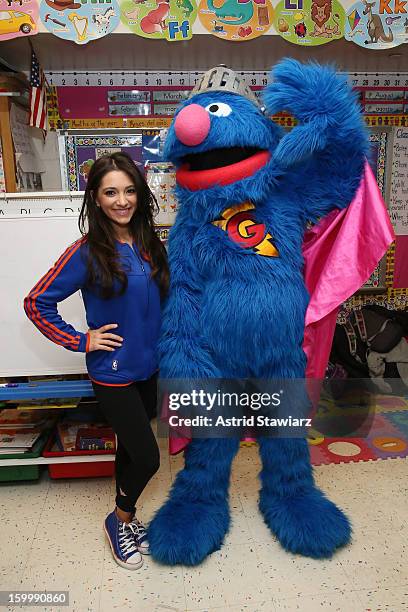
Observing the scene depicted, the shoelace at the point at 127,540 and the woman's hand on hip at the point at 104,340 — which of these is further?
the shoelace at the point at 127,540

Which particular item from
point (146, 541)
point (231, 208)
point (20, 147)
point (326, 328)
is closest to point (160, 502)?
point (146, 541)

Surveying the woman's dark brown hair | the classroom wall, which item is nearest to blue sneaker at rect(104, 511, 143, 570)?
the woman's dark brown hair

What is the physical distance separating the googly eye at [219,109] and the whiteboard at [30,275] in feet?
2.30

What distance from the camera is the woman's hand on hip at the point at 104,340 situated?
1481 millimetres

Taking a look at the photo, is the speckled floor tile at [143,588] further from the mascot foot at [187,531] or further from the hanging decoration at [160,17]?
the hanging decoration at [160,17]

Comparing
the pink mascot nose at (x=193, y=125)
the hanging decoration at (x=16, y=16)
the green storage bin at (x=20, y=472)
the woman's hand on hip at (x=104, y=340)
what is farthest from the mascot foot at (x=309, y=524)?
the hanging decoration at (x=16, y=16)

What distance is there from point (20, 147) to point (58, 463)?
4.79 ft

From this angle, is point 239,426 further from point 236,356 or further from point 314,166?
point 314,166

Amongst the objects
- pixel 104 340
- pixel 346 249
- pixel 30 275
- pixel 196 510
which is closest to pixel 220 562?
pixel 196 510

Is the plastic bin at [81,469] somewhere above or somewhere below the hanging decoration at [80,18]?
below

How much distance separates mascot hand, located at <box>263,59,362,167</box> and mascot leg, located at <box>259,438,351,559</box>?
96 cm

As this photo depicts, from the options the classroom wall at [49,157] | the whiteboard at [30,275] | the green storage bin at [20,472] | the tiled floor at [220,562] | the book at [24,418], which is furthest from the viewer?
the classroom wall at [49,157]

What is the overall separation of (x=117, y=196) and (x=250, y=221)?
1.36ft

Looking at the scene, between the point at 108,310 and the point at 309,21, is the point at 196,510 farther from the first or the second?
the point at 309,21
